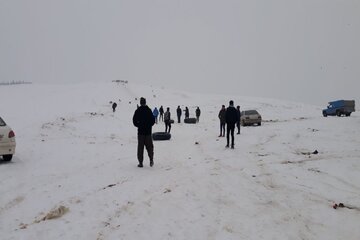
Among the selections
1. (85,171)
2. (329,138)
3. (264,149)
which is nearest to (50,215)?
(85,171)

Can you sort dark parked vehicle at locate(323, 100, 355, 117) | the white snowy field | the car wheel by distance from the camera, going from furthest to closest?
dark parked vehicle at locate(323, 100, 355, 117), the car wheel, the white snowy field

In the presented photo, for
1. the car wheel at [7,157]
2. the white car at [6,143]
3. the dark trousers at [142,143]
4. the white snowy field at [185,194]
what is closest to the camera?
the white snowy field at [185,194]

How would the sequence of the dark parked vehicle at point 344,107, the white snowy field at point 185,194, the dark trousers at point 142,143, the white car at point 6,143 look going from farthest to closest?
the dark parked vehicle at point 344,107, the white car at point 6,143, the dark trousers at point 142,143, the white snowy field at point 185,194

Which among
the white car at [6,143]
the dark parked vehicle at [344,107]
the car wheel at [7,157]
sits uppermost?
the dark parked vehicle at [344,107]

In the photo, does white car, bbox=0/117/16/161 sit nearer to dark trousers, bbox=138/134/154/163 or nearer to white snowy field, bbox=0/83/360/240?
white snowy field, bbox=0/83/360/240

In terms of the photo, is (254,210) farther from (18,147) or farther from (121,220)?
(18,147)

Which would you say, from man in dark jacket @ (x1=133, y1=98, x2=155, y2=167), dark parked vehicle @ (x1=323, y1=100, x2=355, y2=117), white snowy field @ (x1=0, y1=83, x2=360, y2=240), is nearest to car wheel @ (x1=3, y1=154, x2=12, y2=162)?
white snowy field @ (x1=0, y1=83, x2=360, y2=240)

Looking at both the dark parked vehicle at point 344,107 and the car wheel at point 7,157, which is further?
the dark parked vehicle at point 344,107

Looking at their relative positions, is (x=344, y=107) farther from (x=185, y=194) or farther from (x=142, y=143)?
(x=185, y=194)

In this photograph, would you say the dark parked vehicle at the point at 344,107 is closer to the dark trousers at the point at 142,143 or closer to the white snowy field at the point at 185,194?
the white snowy field at the point at 185,194

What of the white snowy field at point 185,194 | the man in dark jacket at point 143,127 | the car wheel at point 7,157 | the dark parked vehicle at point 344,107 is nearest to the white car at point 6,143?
the car wheel at point 7,157

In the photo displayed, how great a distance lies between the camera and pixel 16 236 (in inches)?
240

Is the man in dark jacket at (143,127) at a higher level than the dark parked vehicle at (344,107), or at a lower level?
lower

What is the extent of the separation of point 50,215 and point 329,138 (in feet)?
55.1
